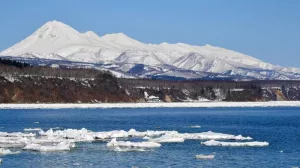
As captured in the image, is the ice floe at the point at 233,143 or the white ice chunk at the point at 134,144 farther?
the ice floe at the point at 233,143

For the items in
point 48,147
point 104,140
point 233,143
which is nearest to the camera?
point 48,147

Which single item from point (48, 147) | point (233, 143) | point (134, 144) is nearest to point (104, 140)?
point (134, 144)

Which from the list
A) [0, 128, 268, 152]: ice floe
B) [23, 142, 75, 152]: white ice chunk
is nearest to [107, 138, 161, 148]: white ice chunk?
[0, 128, 268, 152]: ice floe

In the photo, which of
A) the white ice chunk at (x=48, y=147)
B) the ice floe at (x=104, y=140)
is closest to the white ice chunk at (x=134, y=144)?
the ice floe at (x=104, y=140)

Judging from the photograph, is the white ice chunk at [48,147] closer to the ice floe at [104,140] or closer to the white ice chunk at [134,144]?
the ice floe at [104,140]

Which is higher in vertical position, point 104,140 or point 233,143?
point 104,140

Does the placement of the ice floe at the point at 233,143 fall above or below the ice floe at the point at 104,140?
below

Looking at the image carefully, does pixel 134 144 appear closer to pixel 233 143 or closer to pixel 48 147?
pixel 48 147

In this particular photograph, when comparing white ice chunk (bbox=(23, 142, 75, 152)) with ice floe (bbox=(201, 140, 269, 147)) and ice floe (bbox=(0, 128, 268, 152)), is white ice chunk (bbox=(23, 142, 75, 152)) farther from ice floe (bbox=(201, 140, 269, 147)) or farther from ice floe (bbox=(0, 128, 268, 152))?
ice floe (bbox=(201, 140, 269, 147))

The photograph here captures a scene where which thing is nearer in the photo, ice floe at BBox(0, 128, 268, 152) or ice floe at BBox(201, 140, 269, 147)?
ice floe at BBox(0, 128, 268, 152)

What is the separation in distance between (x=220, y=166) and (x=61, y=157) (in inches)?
369

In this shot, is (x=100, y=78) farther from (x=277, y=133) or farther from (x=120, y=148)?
(x=120, y=148)

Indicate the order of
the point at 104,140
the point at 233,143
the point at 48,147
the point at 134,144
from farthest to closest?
the point at 104,140
the point at 233,143
the point at 134,144
the point at 48,147

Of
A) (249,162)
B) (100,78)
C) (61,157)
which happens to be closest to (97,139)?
(61,157)
